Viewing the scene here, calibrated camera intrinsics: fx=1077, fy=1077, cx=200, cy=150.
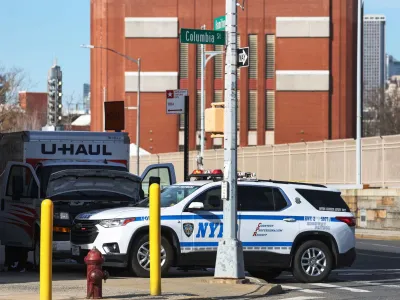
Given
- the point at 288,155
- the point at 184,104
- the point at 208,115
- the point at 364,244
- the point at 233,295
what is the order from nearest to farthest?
the point at 233,295 < the point at 208,115 < the point at 184,104 < the point at 364,244 < the point at 288,155

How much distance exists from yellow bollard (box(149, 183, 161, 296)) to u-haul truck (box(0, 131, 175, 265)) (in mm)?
4845

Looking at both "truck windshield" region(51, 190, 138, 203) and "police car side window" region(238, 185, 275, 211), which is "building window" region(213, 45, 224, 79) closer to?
"truck windshield" region(51, 190, 138, 203)

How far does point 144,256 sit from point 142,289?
91.7 inches

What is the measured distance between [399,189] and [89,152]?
19.3 meters

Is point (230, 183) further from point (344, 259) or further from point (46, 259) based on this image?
point (46, 259)

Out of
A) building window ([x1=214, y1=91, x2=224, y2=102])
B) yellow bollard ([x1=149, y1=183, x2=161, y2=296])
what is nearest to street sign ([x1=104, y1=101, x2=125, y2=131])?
yellow bollard ([x1=149, y1=183, x2=161, y2=296])

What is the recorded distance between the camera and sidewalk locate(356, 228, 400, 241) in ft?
120

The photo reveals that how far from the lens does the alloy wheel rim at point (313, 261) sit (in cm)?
1920

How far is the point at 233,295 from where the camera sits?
16047 millimetres

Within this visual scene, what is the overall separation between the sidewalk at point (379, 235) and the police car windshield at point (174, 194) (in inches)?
712

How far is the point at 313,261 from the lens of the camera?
63.2ft

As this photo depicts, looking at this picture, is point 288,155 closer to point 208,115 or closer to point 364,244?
point 364,244

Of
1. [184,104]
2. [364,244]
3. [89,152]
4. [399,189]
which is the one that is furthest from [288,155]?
[89,152]

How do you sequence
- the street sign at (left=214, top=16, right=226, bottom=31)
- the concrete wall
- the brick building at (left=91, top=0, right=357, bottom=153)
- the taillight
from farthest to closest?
the brick building at (left=91, top=0, right=357, bottom=153)
the concrete wall
the taillight
the street sign at (left=214, top=16, right=226, bottom=31)
